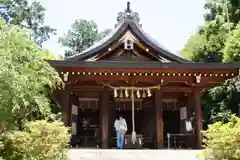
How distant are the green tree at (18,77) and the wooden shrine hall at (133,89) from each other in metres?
4.39

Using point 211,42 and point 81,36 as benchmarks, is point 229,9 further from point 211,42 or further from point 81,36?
point 81,36

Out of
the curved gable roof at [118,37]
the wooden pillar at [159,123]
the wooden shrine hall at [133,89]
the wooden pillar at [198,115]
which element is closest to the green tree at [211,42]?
the wooden shrine hall at [133,89]

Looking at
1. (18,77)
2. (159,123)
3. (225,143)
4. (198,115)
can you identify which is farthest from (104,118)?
(18,77)

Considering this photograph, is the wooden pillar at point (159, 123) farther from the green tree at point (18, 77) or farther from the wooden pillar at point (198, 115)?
the green tree at point (18, 77)

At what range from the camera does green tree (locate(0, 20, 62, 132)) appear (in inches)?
227

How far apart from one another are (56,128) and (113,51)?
24.7 ft

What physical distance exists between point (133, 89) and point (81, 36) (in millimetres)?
32574

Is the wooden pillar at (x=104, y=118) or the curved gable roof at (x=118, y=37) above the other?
the curved gable roof at (x=118, y=37)

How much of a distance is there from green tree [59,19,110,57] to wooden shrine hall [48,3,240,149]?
28471 millimetres

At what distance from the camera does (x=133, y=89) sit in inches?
518

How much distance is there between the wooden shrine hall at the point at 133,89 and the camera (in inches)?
487

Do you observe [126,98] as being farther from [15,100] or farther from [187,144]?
[15,100]

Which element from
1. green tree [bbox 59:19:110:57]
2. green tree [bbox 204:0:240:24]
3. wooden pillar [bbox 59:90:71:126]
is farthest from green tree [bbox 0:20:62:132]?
green tree [bbox 59:19:110:57]

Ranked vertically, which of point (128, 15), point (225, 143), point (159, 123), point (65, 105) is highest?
point (128, 15)
